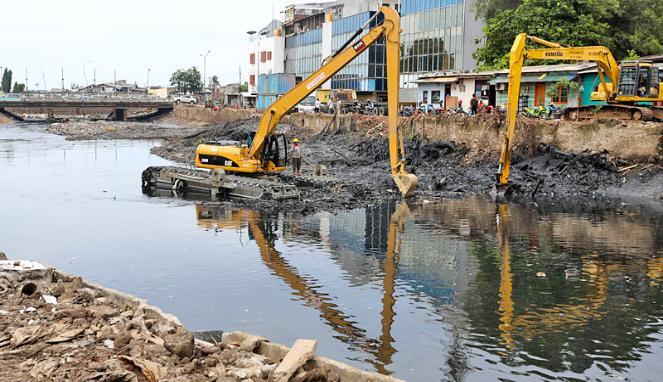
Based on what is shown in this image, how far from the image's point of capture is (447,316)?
14422 millimetres

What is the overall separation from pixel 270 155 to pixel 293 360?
20902 mm

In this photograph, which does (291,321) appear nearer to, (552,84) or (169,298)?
(169,298)

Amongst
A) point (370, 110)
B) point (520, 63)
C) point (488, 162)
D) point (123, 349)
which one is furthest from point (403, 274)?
point (370, 110)

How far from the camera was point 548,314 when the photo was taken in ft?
47.8

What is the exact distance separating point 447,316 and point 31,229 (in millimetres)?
15139

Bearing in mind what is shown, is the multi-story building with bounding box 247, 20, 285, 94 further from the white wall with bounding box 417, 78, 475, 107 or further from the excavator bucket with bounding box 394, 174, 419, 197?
the excavator bucket with bounding box 394, 174, 419, 197

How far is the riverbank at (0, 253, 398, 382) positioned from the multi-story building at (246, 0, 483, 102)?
39628 millimetres

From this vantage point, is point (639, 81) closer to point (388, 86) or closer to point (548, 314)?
point (388, 86)

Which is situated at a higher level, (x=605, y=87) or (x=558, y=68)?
(x=558, y=68)

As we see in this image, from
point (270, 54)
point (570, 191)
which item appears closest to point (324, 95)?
point (270, 54)

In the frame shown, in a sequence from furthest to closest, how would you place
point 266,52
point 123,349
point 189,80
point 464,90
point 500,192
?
1. point 189,80
2. point 266,52
3. point 464,90
4. point 500,192
5. point 123,349

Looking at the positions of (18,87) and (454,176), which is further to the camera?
(18,87)

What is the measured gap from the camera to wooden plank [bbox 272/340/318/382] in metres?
8.88

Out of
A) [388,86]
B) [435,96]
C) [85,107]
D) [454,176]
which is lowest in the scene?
[454,176]
